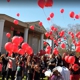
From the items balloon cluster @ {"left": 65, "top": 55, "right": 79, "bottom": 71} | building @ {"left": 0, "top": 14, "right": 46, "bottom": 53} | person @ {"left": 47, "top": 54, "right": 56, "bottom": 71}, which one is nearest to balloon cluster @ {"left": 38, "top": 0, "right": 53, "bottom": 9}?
balloon cluster @ {"left": 65, "top": 55, "right": 79, "bottom": 71}

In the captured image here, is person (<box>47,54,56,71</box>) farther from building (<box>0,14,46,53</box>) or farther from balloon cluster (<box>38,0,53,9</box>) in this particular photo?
building (<box>0,14,46,53</box>)

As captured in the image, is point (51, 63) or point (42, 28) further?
point (42, 28)

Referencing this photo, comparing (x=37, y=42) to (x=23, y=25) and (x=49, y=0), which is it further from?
(x=49, y=0)

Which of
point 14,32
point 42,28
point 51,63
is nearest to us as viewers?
point 51,63

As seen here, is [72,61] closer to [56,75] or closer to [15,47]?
[56,75]

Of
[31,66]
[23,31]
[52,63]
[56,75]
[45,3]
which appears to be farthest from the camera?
[23,31]

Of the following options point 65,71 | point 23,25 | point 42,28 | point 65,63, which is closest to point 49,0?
point 65,71

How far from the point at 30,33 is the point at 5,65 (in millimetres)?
17611

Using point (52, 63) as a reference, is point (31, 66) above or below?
below

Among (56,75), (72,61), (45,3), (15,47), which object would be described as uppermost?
(45,3)

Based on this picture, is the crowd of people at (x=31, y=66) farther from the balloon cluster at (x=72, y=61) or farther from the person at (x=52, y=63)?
the balloon cluster at (x=72, y=61)

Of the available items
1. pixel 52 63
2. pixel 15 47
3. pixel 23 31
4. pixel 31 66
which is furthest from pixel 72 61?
pixel 23 31

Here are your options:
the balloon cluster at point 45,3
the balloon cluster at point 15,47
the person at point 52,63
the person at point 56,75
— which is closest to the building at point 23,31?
the balloon cluster at point 15,47

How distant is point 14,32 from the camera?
2309 centimetres
